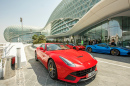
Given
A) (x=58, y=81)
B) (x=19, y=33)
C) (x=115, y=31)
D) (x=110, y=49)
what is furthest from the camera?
(x=19, y=33)

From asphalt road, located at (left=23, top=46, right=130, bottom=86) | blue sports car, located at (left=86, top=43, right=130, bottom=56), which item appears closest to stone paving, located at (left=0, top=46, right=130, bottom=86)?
asphalt road, located at (left=23, top=46, right=130, bottom=86)

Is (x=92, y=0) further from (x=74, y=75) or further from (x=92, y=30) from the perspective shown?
(x=74, y=75)

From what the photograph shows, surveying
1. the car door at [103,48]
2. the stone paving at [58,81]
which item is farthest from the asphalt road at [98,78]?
the car door at [103,48]

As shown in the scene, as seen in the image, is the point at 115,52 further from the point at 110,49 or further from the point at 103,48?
the point at 103,48

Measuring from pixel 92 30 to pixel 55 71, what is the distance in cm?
1674

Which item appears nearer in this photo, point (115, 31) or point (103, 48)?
point (103, 48)

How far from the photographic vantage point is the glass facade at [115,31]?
37.3 feet

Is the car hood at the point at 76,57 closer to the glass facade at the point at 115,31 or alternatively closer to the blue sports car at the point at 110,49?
the blue sports car at the point at 110,49

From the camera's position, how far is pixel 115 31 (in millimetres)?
12445

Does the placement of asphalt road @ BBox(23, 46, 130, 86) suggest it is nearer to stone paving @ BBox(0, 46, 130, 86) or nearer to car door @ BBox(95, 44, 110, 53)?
stone paving @ BBox(0, 46, 130, 86)

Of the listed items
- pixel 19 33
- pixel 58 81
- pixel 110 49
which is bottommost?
pixel 58 81

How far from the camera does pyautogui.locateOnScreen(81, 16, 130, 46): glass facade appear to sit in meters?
11.4

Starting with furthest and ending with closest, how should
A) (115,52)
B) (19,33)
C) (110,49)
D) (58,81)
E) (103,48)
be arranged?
(19,33) < (103,48) < (110,49) < (115,52) < (58,81)

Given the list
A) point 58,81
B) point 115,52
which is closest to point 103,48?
point 115,52
